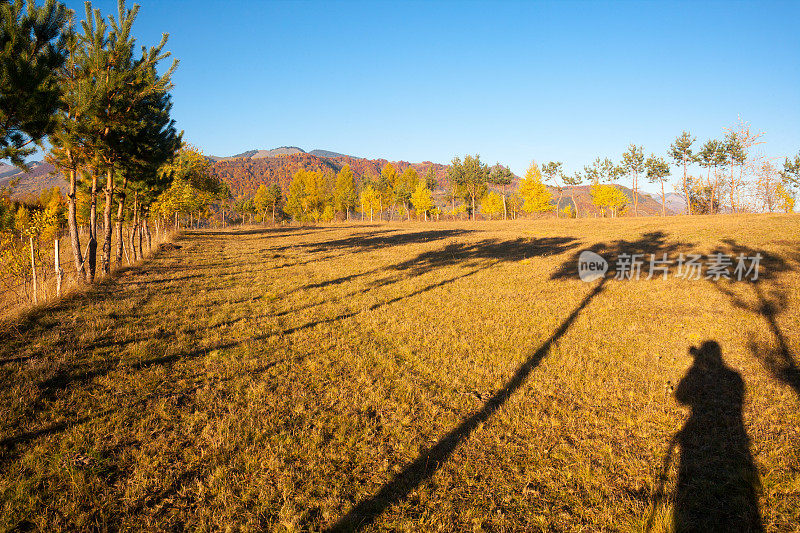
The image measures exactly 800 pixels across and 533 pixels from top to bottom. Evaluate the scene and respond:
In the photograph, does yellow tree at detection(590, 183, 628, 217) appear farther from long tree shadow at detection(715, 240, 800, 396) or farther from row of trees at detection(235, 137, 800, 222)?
long tree shadow at detection(715, 240, 800, 396)

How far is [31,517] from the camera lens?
129 inches

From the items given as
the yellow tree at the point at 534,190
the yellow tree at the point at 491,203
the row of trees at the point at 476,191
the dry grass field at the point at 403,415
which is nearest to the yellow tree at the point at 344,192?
the row of trees at the point at 476,191

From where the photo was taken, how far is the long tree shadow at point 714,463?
3.56 meters

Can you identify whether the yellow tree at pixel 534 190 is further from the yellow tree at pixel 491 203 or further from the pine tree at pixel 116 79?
the pine tree at pixel 116 79

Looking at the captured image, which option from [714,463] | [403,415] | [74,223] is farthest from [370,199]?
[714,463]

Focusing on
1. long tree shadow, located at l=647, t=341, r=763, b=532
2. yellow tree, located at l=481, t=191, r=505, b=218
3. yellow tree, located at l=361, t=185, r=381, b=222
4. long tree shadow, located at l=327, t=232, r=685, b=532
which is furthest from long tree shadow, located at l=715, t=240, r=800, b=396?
yellow tree, located at l=361, t=185, r=381, b=222

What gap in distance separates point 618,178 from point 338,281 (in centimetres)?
7747

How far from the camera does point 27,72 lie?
6.02 meters

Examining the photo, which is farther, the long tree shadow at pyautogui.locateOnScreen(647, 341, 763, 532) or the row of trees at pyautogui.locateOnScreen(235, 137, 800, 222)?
the row of trees at pyautogui.locateOnScreen(235, 137, 800, 222)

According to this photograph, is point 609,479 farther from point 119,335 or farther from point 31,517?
point 119,335

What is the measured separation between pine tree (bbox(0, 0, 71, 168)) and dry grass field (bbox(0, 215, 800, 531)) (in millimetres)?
4422

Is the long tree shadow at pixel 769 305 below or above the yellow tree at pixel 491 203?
below

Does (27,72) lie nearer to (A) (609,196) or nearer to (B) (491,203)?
(B) (491,203)

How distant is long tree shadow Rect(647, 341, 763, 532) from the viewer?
3559 mm
